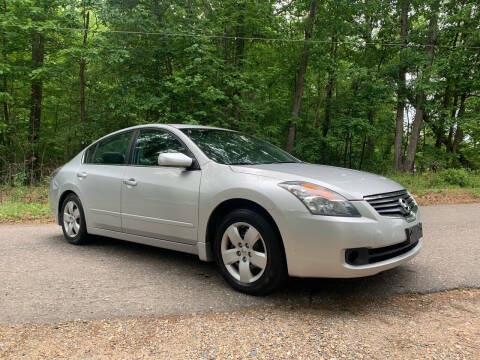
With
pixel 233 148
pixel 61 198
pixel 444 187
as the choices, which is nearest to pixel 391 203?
pixel 233 148

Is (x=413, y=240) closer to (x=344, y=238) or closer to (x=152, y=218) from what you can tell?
(x=344, y=238)

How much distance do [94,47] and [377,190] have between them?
14340 millimetres

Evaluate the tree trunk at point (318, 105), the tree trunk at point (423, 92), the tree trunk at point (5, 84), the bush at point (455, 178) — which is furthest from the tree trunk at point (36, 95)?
the tree trunk at point (423, 92)

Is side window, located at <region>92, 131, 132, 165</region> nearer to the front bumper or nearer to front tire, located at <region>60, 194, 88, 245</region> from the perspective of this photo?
front tire, located at <region>60, 194, 88, 245</region>

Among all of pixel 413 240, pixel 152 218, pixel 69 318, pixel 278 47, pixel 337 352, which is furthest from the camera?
pixel 278 47

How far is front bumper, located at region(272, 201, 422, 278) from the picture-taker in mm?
2908

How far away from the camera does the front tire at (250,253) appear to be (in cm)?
311

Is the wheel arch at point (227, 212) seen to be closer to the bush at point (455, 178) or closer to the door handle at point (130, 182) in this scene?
the door handle at point (130, 182)

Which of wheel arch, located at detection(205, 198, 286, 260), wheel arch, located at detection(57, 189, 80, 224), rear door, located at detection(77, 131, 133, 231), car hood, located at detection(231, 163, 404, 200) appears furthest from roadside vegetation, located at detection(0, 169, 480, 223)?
car hood, located at detection(231, 163, 404, 200)

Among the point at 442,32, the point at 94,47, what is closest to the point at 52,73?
the point at 94,47

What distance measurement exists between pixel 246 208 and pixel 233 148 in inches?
42.7

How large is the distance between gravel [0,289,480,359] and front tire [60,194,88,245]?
7.98 feet

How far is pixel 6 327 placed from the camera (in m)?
2.70

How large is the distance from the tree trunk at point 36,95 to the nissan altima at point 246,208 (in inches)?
541
